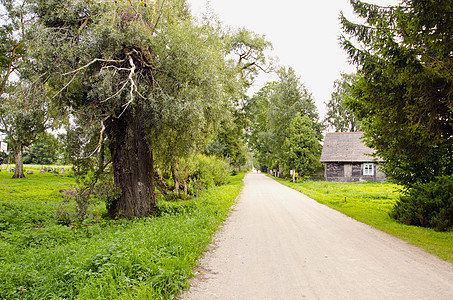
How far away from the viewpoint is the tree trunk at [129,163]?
33.0 ft

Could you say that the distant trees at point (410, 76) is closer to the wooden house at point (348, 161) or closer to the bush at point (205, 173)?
the bush at point (205, 173)

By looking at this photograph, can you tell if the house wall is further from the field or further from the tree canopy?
the field

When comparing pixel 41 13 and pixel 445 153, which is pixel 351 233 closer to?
pixel 445 153

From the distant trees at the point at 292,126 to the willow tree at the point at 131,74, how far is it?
A: 23.6 meters

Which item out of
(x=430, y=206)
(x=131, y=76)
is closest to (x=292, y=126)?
(x=430, y=206)

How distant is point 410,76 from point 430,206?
14.3ft

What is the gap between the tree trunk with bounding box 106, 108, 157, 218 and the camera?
33.0 ft

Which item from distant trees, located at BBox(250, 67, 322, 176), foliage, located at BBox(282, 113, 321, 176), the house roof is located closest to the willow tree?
distant trees, located at BBox(250, 67, 322, 176)

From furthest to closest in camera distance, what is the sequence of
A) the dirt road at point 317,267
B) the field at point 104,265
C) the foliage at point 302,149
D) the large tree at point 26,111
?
1. the foliage at point 302,149
2. the large tree at point 26,111
3. the dirt road at point 317,267
4. the field at point 104,265

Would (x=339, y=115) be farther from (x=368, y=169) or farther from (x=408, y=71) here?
(x=408, y=71)

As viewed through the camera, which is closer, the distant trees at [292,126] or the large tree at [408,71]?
the large tree at [408,71]

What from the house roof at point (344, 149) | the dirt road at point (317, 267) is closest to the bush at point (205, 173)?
the dirt road at point (317, 267)

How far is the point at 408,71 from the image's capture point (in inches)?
291

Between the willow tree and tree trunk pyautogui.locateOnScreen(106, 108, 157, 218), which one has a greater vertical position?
the willow tree
